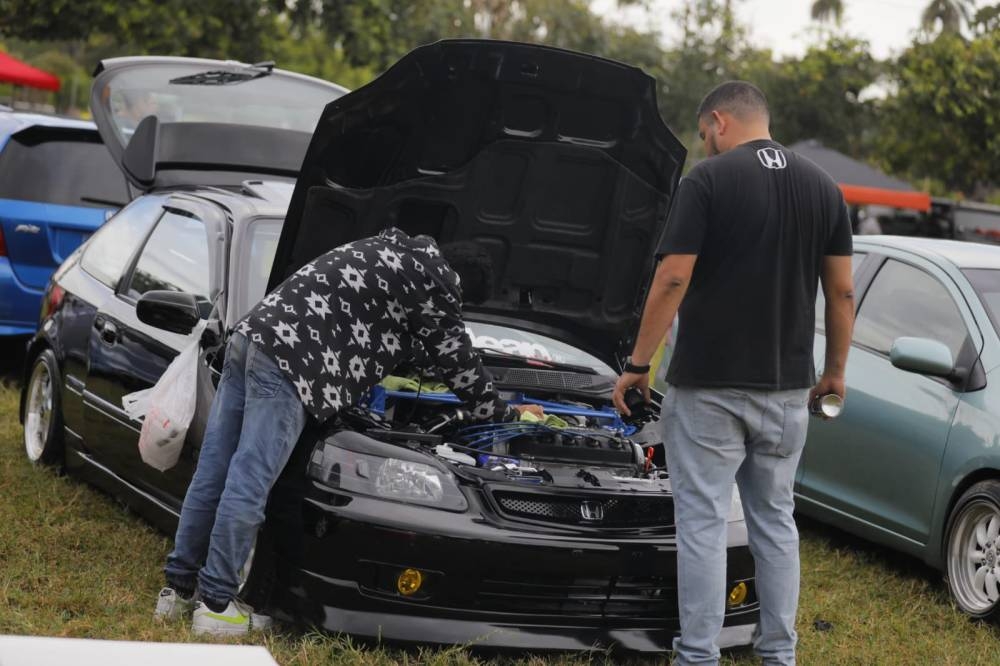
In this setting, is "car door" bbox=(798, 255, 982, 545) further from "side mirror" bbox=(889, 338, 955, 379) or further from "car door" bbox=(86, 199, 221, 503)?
"car door" bbox=(86, 199, 221, 503)

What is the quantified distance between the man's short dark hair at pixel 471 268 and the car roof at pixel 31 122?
4735mm

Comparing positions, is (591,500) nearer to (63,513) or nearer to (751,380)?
(751,380)

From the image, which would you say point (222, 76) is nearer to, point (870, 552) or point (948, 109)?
point (870, 552)

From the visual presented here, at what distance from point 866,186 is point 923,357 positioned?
2000 centimetres

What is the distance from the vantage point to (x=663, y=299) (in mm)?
4238

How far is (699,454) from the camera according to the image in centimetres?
432

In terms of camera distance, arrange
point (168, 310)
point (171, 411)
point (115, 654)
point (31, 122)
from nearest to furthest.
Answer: point (115, 654)
point (171, 411)
point (168, 310)
point (31, 122)

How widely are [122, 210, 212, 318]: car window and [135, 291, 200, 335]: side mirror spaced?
0.12 m

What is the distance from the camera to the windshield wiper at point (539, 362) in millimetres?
5659

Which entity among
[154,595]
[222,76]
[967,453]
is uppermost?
[222,76]

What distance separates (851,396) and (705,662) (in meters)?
2.59

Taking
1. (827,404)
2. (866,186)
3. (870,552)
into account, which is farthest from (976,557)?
(866,186)

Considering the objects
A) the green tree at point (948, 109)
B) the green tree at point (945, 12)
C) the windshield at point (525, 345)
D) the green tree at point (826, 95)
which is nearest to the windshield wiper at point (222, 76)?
the windshield at point (525, 345)

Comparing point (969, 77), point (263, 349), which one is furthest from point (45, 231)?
point (969, 77)
